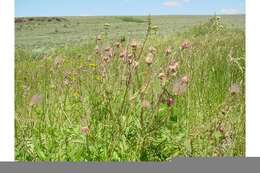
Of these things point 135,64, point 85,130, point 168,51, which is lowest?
point 85,130

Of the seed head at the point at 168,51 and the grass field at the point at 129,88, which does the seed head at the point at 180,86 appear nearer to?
the grass field at the point at 129,88

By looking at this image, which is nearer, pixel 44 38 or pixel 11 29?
pixel 11 29

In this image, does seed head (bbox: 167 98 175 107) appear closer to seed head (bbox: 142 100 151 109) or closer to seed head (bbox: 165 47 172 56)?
seed head (bbox: 142 100 151 109)

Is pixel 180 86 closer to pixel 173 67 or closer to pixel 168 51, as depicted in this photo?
pixel 173 67

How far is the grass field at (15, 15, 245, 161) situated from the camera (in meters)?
5.81

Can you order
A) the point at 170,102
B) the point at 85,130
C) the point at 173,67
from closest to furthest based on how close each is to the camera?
the point at 85,130
the point at 170,102
the point at 173,67

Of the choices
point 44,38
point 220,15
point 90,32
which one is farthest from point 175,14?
point 44,38

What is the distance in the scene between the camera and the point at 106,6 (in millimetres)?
6066

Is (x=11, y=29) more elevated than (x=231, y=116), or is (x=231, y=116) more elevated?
(x=11, y=29)

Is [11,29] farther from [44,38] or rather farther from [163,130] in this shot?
[163,130]

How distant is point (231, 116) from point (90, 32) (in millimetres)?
1524

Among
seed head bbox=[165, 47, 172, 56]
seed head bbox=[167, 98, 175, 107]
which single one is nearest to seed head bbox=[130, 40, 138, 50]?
seed head bbox=[165, 47, 172, 56]

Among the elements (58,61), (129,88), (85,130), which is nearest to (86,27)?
(58,61)

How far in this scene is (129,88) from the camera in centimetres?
603
